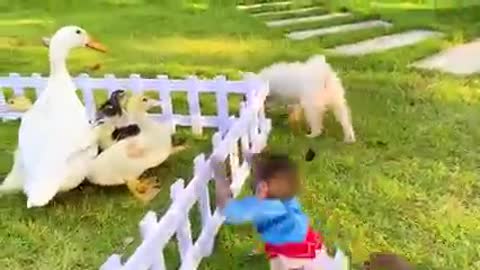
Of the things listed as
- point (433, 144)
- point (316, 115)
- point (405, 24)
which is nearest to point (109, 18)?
point (405, 24)

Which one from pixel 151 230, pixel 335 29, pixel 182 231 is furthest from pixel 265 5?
pixel 151 230

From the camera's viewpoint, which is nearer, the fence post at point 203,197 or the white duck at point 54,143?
the fence post at point 203,197

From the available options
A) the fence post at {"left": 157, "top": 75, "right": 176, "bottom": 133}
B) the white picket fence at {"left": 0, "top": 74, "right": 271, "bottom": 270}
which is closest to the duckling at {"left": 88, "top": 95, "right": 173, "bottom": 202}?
the white picket fence at {"left": 0, "top": 74, "right": 271, "bottom": 270}

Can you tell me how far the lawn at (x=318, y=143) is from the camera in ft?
4.95

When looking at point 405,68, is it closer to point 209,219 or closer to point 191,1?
point 191,1

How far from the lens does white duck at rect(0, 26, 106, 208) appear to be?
1615 mm

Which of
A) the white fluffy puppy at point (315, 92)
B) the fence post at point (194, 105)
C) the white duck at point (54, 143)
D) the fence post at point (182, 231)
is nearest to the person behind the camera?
the fence post at point (182, 231)

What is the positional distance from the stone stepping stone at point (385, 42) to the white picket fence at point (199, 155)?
23.0 inches

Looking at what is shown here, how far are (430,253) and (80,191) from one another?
2.19 feet

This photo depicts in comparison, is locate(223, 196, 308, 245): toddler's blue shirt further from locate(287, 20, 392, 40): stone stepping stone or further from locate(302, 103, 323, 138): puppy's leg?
locate(287, 20, 392, 40): stone stepping stone

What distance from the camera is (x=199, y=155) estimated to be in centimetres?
159

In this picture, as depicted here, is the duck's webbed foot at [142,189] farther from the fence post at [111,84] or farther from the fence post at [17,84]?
the fence post at [17,84]

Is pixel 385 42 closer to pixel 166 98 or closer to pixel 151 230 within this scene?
pixel 166 98

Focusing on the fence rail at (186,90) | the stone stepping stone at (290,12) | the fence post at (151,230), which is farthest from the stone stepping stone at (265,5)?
the fence post at (151,230)
